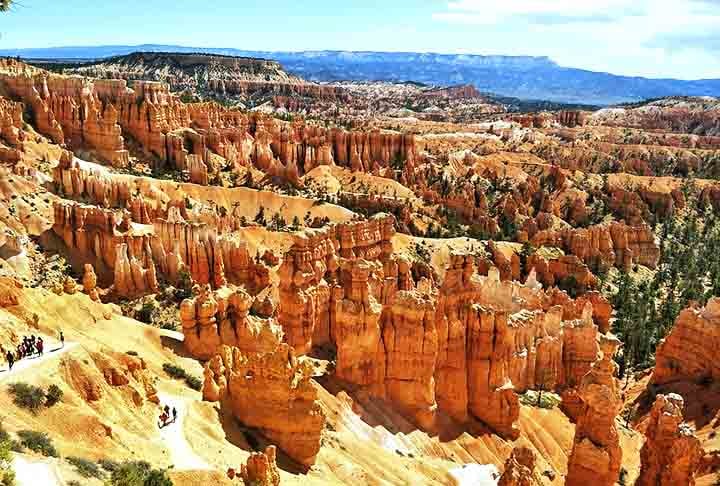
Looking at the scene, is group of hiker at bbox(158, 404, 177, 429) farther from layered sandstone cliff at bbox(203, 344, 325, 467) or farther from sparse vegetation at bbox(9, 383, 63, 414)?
sparse vegetation at bbox(9, 383, 63, 414)

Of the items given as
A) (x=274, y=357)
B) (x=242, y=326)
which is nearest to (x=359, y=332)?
(x=242, y=326)

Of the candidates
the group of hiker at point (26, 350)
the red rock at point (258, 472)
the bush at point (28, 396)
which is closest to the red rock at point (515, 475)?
the red rock at point (258, 472)

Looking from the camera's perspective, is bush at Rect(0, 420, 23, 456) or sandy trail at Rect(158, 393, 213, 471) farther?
sandy trail at Rect(158, 393, 213, 471)

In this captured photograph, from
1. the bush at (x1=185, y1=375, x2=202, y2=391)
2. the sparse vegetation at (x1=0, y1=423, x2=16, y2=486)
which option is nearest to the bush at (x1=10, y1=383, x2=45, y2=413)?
the sparse vegetation at (x1=0, y1=423, x2=16, y2=486)

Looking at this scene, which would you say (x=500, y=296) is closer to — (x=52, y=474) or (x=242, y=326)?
(x=242, y=326)

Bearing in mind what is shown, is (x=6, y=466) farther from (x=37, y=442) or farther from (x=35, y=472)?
(x=37, y=442)

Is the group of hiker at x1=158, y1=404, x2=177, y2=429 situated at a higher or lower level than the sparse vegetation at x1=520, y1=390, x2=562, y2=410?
higher
